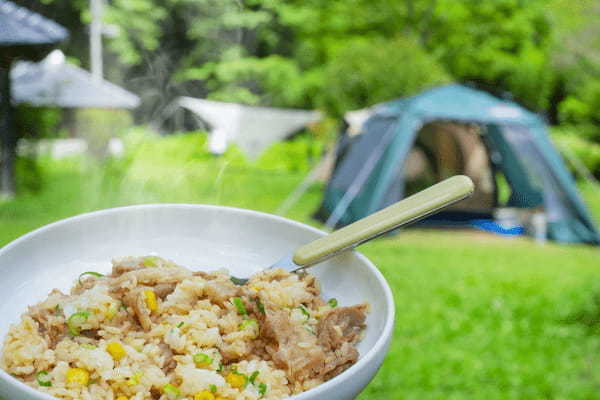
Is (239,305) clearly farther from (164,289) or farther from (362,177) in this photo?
(362,177)

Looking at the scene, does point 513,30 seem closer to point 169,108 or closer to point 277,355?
point 169,108

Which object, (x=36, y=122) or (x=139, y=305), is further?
(x=36, y=122)

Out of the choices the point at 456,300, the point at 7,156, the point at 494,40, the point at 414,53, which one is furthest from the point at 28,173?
the point at 494,40

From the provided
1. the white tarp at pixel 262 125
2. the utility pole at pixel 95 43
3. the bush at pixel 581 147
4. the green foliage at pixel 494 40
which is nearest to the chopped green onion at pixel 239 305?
the utility pole at pixel 95 43

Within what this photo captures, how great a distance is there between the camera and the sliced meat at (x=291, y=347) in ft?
1.60

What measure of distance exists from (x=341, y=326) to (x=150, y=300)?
0.16 m

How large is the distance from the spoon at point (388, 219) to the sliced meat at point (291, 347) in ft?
0.20

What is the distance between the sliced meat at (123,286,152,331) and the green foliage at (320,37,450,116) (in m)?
5.80

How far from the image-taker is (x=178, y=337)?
50 cm

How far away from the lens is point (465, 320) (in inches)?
99.0

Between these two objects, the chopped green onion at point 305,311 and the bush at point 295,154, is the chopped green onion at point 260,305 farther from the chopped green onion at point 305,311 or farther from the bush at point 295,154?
the bush at point 295,154

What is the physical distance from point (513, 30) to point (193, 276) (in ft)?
31.8

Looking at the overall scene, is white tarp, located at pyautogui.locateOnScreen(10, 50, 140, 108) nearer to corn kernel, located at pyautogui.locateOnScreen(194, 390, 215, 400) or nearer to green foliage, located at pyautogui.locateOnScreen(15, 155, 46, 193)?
green foliage, located at pyautogui.locateOnScreen(15, 155, 46, 193)

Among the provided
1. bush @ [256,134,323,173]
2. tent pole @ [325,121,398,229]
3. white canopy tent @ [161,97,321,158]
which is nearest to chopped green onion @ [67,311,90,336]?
tent pole @ [325,121,398,229]
